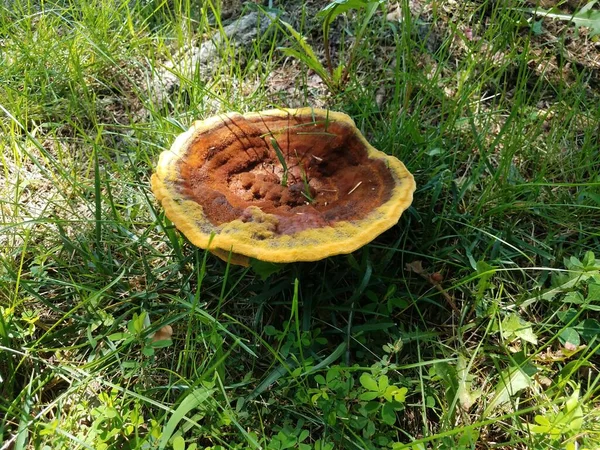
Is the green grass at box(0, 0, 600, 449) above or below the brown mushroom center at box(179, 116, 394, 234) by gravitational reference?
below

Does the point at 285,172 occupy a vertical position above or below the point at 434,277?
above

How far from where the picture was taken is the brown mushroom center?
1842 millimetres

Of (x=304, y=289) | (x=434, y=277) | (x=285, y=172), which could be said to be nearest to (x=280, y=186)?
(x=285, y=172)

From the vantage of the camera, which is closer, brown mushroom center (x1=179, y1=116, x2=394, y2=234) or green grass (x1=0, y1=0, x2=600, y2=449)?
green grass (x1=0, y1=0, x2=600, y2=449)

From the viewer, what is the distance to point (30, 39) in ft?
9.31

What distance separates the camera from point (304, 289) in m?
1.99

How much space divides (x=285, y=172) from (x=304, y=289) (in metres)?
0.53

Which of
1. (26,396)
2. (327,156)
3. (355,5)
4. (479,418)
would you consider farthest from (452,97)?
(26,396)

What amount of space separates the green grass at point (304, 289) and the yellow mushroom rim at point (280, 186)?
0.67 feet

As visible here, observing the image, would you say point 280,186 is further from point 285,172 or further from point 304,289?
point 304,289

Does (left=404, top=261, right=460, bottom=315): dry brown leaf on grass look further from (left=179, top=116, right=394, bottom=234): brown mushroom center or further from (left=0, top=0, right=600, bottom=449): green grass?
(left=179, top=116, right=394, bottom=234): brown mushroom center

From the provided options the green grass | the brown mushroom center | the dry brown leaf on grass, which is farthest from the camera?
the dry brown leaf on grass

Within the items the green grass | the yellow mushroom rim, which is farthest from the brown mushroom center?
the green grass

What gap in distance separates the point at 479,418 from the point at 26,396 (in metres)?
1.62
